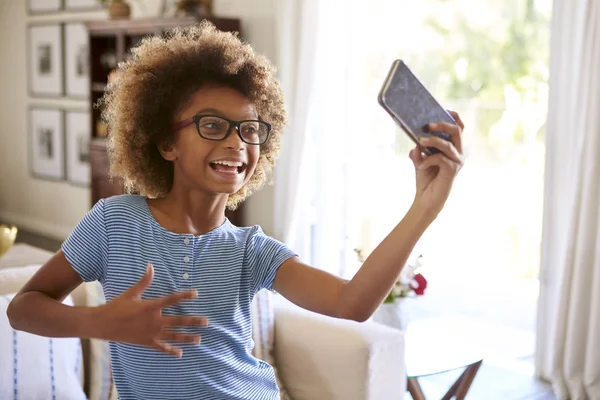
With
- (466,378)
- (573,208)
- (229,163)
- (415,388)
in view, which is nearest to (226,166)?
(229,163)

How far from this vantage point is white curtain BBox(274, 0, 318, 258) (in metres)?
4.18

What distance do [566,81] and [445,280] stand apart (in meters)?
1.96

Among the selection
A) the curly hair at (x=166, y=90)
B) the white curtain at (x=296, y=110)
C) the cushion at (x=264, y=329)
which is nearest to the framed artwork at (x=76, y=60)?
the white curtain at (x=296, y=110)

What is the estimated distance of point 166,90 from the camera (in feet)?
4.56

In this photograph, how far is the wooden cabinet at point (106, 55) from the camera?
15.4ft

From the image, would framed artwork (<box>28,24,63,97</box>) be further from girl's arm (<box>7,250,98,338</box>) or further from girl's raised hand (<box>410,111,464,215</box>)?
girl's raised hand (<box>410,111,464,215</box>)

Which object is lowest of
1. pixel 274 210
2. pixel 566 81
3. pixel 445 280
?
pixel 445 280

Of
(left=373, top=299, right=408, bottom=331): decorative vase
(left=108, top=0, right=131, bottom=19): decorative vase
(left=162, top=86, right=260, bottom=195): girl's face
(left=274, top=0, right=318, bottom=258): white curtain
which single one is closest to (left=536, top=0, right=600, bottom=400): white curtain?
(left=373, top=299, right=408, bottom=331): decorative vase

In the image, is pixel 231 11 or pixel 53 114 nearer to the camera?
pixel 231 11

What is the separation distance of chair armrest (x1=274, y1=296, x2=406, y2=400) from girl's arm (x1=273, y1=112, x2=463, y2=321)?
1030 mm

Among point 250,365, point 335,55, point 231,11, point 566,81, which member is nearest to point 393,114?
point 250,365

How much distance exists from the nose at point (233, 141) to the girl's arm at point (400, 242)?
0.25 meters

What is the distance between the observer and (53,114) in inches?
261

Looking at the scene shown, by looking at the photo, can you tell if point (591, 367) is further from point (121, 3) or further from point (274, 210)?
point (121, 3)
